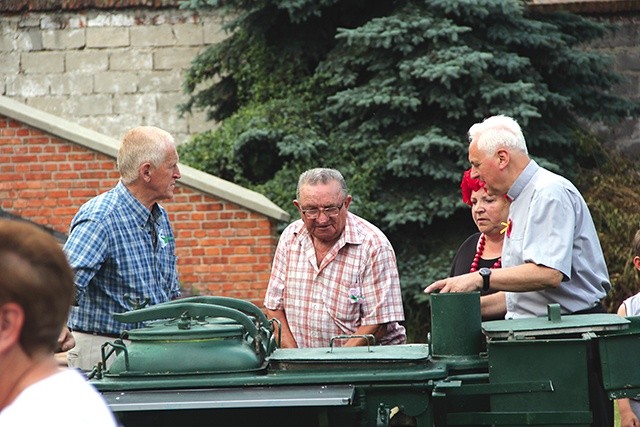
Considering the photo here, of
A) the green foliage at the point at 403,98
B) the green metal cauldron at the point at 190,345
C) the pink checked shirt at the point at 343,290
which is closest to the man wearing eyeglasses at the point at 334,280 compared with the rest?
the pink checked shirt at the point at 343,290

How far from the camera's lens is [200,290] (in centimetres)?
1047

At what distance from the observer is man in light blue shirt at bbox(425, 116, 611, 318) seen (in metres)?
4.79

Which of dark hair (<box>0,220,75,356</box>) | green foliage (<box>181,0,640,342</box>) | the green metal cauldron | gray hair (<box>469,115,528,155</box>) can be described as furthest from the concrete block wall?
dark hair (<box>0,220,75,356</box>)

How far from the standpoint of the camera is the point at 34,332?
2.14 m

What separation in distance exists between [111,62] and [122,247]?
359 inches

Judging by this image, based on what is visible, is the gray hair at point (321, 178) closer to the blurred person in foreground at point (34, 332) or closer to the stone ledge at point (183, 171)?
the blurred person in foreground at point (34, 332)

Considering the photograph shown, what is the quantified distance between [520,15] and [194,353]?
8.18 metres

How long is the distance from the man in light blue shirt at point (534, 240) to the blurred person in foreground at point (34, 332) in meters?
2.70

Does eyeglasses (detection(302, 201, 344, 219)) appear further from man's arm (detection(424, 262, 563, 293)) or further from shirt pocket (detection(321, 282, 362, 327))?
man's arm (detection(424, 262, 563, 293))

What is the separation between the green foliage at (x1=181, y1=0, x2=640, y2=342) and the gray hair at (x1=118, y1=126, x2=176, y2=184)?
537 cm

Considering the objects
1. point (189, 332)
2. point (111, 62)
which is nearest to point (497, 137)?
point (189, 332)

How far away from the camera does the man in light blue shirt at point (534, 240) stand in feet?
15.7

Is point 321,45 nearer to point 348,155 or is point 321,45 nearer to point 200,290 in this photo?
point 348,155

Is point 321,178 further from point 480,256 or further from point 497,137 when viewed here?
point 497,137
